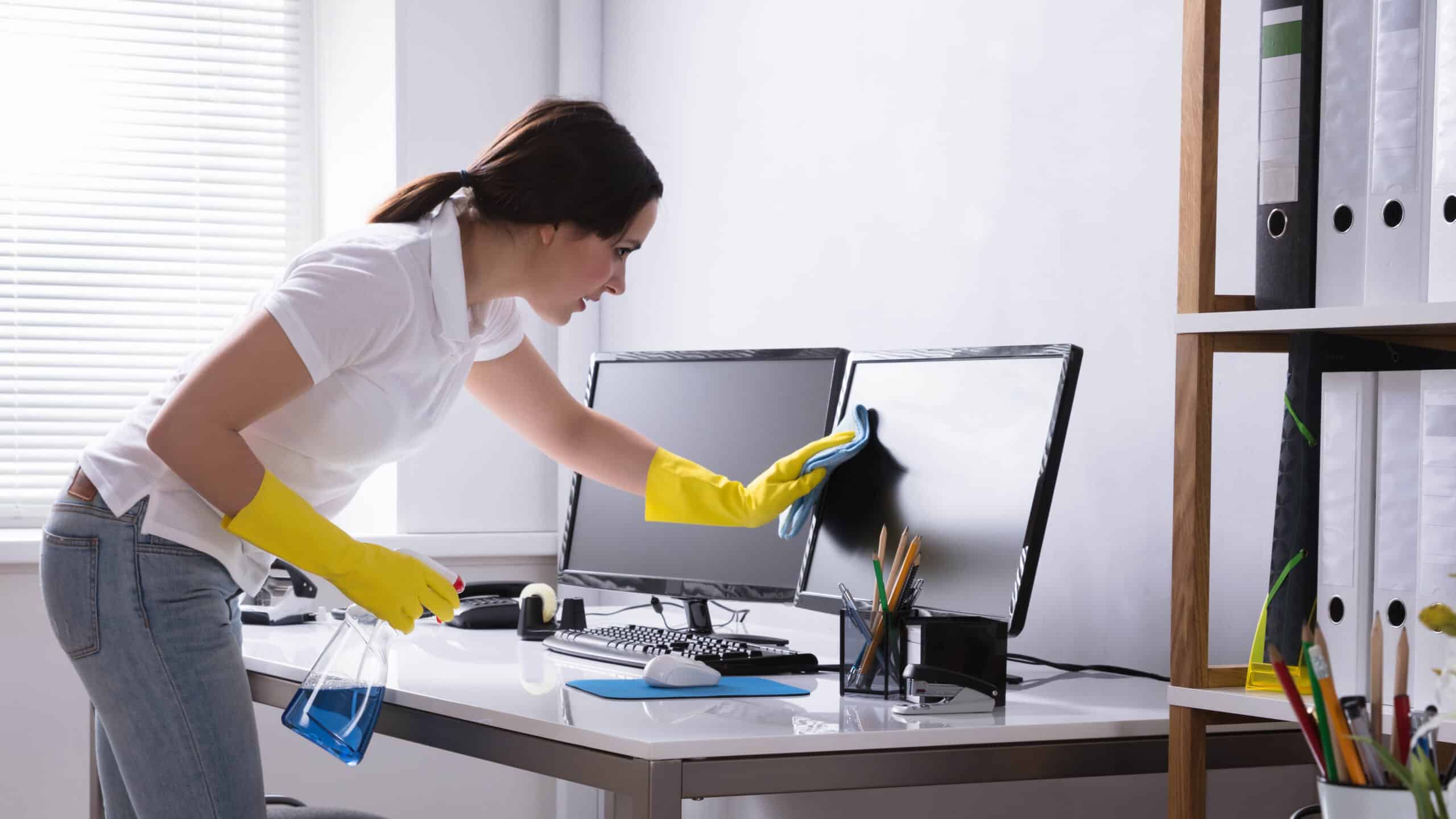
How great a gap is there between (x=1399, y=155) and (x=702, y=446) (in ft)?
3.45

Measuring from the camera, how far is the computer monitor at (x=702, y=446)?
1.82 meters

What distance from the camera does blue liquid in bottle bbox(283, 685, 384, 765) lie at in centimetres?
148

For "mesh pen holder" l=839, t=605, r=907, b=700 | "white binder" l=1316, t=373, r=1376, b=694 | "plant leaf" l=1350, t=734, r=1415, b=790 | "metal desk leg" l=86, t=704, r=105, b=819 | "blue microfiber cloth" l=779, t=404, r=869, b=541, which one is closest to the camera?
"plant leaf" l=1350, t=734, r=1415, b=790

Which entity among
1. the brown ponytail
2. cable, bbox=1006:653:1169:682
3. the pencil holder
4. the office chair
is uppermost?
the brown ponytail

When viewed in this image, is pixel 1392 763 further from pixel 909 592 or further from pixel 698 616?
pixel 698 616

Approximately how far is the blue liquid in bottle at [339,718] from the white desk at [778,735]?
0.09 ft

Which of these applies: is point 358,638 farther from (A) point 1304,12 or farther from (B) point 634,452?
(A) point 1304,12

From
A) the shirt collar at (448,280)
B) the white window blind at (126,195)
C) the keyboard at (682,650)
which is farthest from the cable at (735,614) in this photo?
the white window blind at (126,195)

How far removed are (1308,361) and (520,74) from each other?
7.16 feet

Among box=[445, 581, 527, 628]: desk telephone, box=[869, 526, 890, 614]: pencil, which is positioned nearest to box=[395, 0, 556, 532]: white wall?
box=[445, 581, 527, 628]: desk telephone

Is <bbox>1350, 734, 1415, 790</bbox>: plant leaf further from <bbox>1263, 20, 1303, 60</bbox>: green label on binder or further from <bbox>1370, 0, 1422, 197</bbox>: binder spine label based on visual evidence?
<bbox>1263, 20, 1303, 60</bbox>: green label on binder

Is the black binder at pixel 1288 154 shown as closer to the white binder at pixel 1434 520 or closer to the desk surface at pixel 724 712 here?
the white binder at pixel 1434 520

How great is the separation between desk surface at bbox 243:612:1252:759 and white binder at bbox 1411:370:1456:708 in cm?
30

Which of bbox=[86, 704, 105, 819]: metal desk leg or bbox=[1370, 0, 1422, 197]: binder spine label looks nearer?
bbox=[1370, 0, 1422, 197]: binder spine label
